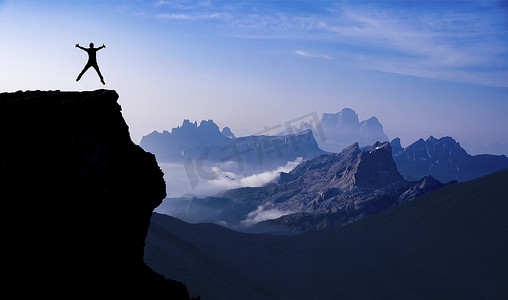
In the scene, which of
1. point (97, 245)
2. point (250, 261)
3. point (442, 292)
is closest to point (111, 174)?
point (97, 245)

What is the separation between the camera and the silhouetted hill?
107 metres

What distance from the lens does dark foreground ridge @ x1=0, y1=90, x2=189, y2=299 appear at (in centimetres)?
1705

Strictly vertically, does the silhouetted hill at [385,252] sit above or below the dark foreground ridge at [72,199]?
below

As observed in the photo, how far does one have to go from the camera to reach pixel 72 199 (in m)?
19.1

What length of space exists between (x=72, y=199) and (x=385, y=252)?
422ft

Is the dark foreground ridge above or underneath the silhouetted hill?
above

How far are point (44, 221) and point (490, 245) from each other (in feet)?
431

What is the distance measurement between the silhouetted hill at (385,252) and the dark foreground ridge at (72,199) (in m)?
67.2

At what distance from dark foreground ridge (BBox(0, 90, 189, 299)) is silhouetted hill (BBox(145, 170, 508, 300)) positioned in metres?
67.2

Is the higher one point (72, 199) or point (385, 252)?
point (72, 199)

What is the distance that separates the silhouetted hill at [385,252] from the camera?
10675 centimetres

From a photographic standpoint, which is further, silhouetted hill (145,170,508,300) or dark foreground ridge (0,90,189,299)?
silhouetted hill (145,170,508,300)

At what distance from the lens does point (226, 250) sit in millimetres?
141750

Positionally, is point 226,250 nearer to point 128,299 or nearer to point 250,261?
point 250,261
